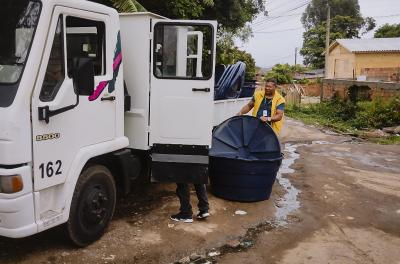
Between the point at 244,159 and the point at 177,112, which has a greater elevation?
the point at 177,112

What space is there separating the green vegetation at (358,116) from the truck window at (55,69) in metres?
11.6

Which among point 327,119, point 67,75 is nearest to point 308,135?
point 327,119

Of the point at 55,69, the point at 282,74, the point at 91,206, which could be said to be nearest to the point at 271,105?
the point at 91,206

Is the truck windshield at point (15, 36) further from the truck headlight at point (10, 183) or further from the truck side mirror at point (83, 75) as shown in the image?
the truck headlight at point (10, 183)

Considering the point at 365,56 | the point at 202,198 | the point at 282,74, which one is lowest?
the point at 202,198

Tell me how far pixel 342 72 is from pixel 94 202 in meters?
36.2

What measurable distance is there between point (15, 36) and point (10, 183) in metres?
1.25

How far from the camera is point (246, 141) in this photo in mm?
6410

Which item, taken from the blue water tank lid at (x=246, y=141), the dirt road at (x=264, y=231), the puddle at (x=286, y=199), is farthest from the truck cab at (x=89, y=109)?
the puddle at (x=286, y=199)

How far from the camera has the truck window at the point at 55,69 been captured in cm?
374

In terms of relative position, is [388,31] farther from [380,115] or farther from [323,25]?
[380,115]

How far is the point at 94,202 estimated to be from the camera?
14.7ft

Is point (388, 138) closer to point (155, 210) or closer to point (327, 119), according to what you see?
point (327, 119)

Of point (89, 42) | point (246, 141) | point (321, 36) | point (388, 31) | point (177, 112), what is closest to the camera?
point (89, 42)
